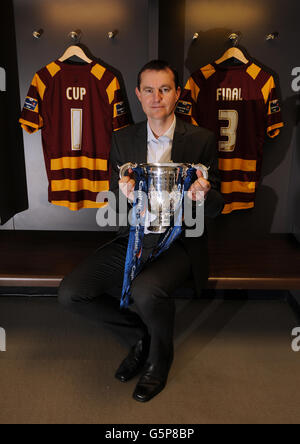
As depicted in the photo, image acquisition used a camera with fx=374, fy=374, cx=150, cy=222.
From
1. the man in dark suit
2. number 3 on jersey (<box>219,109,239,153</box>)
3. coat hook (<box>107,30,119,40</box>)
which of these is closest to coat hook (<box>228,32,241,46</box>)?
number 3 on jersey (<box>219,109,239,153</box>)

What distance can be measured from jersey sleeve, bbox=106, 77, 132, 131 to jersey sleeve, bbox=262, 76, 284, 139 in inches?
32.5

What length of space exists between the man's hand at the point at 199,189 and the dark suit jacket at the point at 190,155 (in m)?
0.12

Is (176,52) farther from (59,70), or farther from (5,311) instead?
(5,311)

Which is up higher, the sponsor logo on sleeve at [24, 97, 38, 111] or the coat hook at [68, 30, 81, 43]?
the coat hook at [68, 30, 81, 43]

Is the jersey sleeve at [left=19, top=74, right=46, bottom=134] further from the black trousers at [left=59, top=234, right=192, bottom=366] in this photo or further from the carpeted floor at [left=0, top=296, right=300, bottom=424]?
the carpeted floor at [left=0, top=296, right=300, bottom=424]

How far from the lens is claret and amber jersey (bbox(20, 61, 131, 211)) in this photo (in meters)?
2.19

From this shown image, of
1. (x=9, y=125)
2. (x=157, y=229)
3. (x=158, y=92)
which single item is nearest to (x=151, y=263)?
(x=157, y=229)

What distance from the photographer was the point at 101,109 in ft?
7.32

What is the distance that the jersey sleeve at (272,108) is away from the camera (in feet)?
7.12

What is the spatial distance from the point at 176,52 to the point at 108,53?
42 centimetres

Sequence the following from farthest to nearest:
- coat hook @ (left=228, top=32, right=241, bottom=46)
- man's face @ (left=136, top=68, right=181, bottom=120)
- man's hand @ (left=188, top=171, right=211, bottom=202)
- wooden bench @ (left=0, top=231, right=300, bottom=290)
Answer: coat hook @ (left=228, top=32, right=241, bottom=46) → wooden bench @ (left=0, top=231, right=300, bottom=290) → man's face @ (left=136, top=68, right=181, bottom=120) → man's hand @ (left=188, top=171, right=211, bottom=202)

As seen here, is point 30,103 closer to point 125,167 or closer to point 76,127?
point 76,127

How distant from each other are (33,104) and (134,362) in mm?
1549

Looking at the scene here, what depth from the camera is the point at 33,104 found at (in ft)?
7.22
